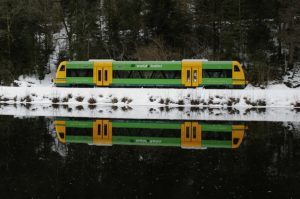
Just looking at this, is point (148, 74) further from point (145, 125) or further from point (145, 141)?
point (145, 141)

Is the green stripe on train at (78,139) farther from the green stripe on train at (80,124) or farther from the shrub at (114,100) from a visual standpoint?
the shrub at (114,100)

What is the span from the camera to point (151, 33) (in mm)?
55281

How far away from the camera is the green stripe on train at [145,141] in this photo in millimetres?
15875

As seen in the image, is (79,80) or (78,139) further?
(79,80)

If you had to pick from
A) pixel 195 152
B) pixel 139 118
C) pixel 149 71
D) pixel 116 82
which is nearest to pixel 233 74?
pixel 149 71

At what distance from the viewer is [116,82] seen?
39875mm

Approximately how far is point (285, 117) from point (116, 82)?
18.4 m

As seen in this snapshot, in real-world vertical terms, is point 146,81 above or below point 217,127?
above

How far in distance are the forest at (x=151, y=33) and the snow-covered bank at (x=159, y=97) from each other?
1514cm

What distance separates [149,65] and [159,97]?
23.8ft

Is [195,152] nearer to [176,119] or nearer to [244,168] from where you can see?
[244,168]

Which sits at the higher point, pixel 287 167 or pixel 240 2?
pixel 240 2

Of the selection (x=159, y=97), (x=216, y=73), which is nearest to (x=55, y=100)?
(x=159, y=97)

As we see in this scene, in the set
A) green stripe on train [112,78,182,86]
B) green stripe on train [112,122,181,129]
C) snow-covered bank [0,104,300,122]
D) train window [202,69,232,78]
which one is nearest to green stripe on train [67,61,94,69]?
green stripe on train [112,78,182,86]
